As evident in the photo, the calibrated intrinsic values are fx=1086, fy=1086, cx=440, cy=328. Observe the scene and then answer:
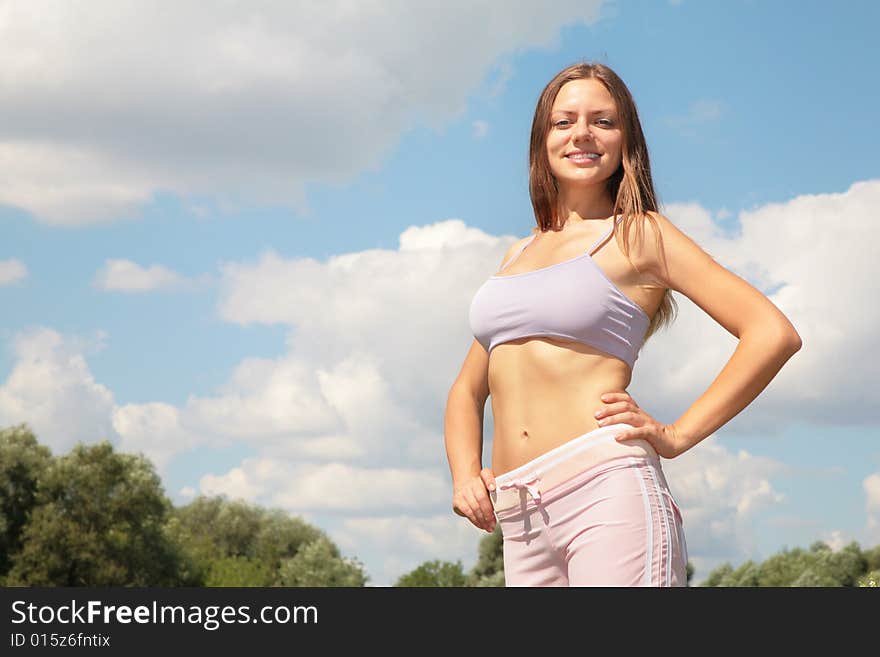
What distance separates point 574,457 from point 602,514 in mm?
247

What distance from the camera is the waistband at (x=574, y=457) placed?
428 cm

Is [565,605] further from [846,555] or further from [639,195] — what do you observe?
[846,555]

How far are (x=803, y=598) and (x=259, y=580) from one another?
2649 inches

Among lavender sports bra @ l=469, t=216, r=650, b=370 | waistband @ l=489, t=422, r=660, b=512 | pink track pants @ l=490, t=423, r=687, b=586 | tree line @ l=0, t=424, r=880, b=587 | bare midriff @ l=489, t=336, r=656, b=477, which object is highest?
tree line @ l=0, t=424, r=880, b=587

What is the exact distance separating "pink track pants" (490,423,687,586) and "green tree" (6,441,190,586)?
50.5 m

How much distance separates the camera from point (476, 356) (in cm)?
517

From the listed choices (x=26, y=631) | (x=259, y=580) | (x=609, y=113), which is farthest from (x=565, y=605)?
(x=259, y=580)

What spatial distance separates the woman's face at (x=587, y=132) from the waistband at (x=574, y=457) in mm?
1199

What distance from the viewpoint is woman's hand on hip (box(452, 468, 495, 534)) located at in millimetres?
4707

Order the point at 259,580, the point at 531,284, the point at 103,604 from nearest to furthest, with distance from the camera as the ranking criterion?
the point at 531,284
the point at 103,604
the point at 259,580

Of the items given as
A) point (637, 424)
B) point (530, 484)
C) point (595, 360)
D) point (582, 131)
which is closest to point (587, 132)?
point (582, 131)

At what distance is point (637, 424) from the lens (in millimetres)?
4277

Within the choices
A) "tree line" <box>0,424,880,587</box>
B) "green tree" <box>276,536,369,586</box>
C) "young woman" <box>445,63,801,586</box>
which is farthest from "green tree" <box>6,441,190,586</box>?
"young woman" <box>445,63,801,586</box>

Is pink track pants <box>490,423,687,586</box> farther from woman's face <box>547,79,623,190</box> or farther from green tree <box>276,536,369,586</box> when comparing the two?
green tree <box>276,536,369,586</box>
